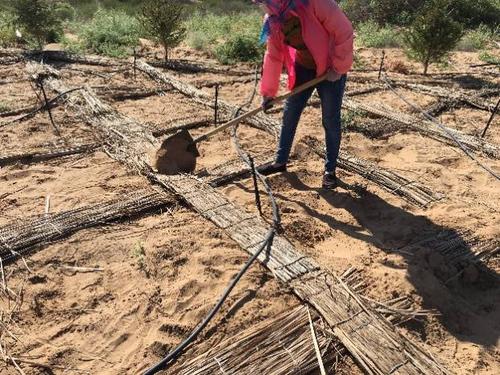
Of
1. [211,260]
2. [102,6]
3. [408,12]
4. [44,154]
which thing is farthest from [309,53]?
[102,6]

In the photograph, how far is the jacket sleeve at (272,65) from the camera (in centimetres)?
323

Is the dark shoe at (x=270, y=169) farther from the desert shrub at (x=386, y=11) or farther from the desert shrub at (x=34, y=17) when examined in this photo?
the desert shrub at (x=386, y=11)

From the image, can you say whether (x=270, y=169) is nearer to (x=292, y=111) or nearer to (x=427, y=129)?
(x=292, y=111)

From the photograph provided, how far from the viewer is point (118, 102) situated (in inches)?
207

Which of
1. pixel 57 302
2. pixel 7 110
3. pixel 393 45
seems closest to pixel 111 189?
pixel 57 302

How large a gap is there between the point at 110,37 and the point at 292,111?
5.33 metres

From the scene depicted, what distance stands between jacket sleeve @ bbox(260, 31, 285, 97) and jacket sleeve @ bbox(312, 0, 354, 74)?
364 millimetres

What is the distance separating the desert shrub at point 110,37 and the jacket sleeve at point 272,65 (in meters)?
4.37

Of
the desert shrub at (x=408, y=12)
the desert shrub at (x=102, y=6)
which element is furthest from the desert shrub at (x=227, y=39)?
the desert shrub at (x=102, y=6)

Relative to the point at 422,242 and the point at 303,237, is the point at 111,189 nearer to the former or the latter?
the point at 303,237

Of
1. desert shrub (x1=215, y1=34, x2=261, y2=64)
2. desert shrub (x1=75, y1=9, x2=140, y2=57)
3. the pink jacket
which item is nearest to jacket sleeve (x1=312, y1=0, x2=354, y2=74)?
the pink jacket

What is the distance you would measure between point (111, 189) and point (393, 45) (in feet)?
21.8

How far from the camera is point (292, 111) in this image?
3.54 m

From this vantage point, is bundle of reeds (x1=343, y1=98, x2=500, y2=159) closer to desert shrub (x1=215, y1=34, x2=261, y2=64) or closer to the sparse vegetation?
desert shrub (x1=215, y1=34, x2=261, y2=64)
